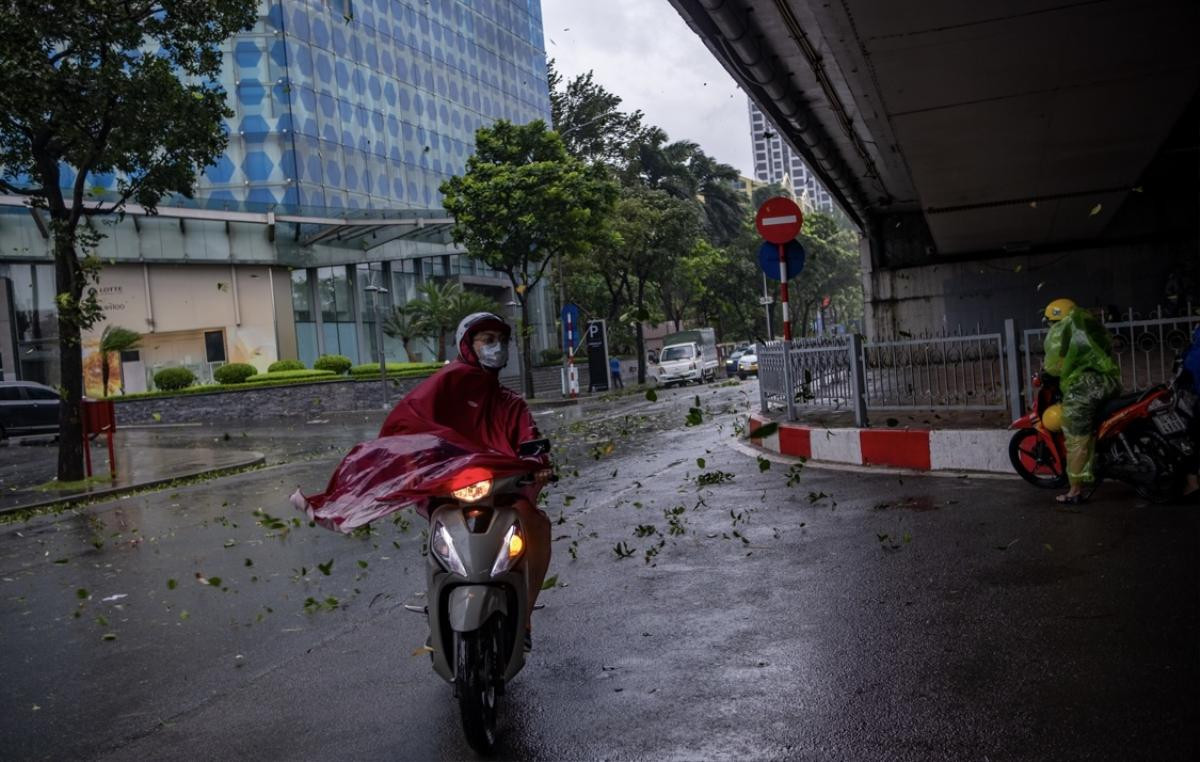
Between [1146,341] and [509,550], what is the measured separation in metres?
7.85

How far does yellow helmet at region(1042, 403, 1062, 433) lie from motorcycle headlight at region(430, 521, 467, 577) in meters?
5.84

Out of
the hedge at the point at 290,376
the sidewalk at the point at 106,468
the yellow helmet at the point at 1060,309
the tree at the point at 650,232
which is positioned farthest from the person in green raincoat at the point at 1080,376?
the tree at the point at 650,232

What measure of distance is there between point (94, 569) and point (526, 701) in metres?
5.86

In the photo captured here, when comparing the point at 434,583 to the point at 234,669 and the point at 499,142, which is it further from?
the point at 499,142

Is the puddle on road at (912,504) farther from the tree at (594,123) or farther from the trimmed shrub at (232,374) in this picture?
the tree at (594,123)

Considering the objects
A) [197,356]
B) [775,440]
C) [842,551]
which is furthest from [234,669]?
[197,356]

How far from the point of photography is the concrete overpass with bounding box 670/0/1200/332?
426 inches

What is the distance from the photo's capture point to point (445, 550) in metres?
4.03

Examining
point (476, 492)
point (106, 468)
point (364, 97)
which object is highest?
point (364, 97)

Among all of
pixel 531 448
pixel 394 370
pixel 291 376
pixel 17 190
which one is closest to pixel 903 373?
pixel 531 448

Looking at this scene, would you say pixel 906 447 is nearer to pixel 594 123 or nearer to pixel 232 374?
pixel 232 374

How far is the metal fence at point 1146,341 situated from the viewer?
9320 millimetres

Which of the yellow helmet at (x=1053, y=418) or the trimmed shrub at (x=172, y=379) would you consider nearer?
the yellow helmet at (x=1053, y=418)

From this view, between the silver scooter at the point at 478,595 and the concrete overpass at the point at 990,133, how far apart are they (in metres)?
7.30
